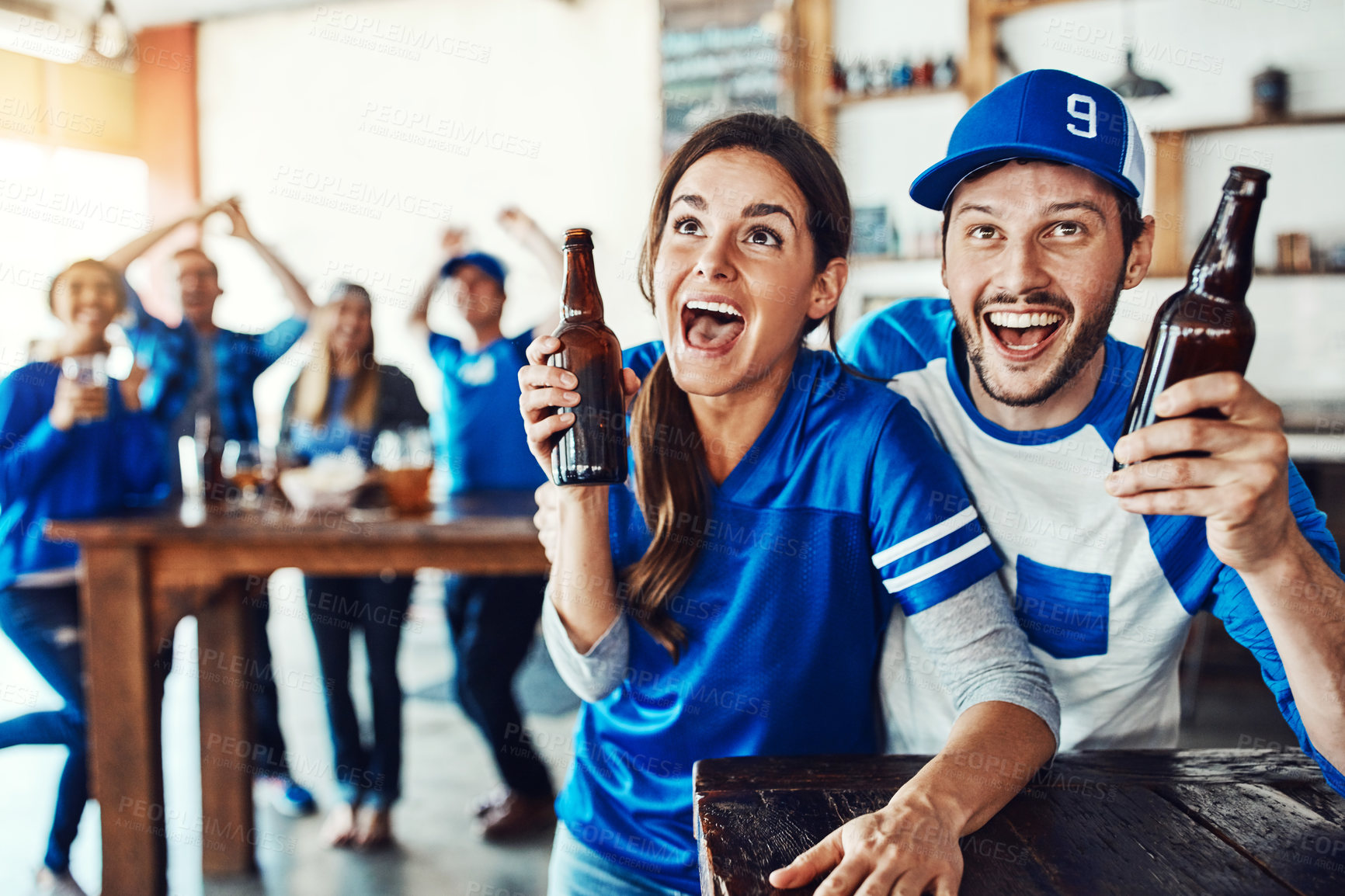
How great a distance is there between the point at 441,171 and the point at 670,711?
16.3 feet

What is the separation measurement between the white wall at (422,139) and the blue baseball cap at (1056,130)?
4.06 meters

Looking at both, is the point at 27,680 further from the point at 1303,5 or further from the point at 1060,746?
the point at 1303,5

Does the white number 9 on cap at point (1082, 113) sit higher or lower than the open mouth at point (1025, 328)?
higher

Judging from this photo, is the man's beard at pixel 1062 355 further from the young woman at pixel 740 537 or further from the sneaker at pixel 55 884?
the sneaker at pixel 55 884

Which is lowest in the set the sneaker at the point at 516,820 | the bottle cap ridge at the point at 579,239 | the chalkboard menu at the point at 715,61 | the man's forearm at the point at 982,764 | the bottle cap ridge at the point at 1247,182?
the sneaker at the point at 516,820

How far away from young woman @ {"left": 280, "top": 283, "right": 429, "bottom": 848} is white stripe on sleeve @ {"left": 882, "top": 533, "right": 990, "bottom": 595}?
2.03 m

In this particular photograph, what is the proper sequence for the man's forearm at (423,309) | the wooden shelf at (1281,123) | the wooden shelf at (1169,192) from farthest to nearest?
the wooden shelf at (1169,192) < the wooden shelf at (1281,123) < the man's forearm at (423,309)

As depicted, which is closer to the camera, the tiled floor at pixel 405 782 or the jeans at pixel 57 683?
the jeans at pixel 57 683

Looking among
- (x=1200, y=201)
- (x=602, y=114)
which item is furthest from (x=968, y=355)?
(x=602, y=114)

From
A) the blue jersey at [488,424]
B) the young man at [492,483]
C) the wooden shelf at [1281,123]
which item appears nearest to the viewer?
the young man at [492,483]

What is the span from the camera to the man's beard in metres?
1.16

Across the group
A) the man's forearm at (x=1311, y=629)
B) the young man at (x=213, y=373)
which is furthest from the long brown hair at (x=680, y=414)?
the young man at (x=213, y=373)

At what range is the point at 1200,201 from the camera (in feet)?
13.8

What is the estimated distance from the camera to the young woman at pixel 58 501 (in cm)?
234
